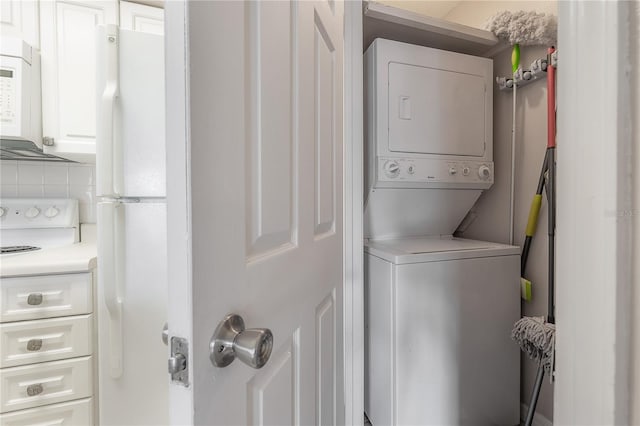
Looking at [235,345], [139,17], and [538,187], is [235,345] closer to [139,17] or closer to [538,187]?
[538,187]

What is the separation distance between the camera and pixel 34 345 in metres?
1.27

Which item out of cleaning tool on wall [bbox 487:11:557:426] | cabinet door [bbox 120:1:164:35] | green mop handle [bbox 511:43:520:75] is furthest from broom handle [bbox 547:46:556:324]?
cabinet door [bbox 120:1:164:35]

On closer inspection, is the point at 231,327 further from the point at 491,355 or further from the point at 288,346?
the point at 491,355

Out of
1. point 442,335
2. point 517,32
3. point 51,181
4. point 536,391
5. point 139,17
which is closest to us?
point 536,391

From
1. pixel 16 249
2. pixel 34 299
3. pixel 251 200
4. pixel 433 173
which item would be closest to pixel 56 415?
pixel 34 299

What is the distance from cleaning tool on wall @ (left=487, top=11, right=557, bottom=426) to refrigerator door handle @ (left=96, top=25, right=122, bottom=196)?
5.93 feet

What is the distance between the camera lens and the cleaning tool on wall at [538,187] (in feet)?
3.84

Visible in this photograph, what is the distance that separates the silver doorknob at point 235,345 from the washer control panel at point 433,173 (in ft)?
3.98

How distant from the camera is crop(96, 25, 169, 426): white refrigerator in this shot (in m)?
1.21

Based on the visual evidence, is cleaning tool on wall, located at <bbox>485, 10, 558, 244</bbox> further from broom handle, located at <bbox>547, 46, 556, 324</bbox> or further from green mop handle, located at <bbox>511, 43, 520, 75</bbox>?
broom handle, located at <bbox>547, 46, 556, 324</bbox>

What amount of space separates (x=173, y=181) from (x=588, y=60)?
0.68 meters

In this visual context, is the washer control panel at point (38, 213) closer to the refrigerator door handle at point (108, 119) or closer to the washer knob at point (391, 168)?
the refrigerator door handle at point (108, 119)

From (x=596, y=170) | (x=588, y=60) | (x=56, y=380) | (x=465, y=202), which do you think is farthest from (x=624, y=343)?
(x=56, y=380)

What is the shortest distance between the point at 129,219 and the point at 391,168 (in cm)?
124
